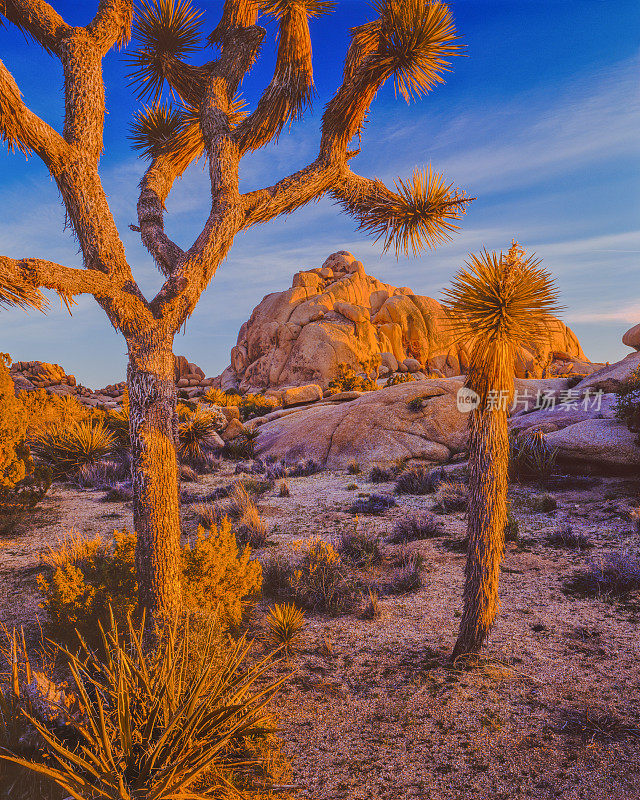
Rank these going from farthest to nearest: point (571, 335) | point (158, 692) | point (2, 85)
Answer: point (571, 335) < point (2, 85) < point (158, 692)

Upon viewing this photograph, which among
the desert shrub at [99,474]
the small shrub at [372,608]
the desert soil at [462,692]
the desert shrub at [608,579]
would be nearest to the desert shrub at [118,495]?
the desert shrub at [99,474]

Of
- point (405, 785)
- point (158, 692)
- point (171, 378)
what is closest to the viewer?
point (158, 692)

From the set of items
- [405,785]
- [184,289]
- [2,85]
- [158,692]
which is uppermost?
[2,85]

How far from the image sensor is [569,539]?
6.98m

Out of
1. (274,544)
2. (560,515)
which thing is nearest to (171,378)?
(274,544)

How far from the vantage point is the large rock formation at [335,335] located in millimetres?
38875

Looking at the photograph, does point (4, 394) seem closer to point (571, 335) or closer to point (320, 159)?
point (320, 159)

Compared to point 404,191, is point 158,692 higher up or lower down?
lower down

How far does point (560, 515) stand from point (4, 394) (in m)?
9.75

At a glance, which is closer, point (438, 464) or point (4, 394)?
point (4, 394)

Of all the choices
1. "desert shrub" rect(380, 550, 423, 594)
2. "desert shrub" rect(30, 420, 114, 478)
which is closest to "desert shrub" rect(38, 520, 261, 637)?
"desert shrub" rect(380, 550, 423, 594)

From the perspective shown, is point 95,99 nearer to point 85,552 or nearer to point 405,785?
point 85,552

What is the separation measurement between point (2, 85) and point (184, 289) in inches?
92.4

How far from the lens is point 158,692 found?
2768 millimetres
